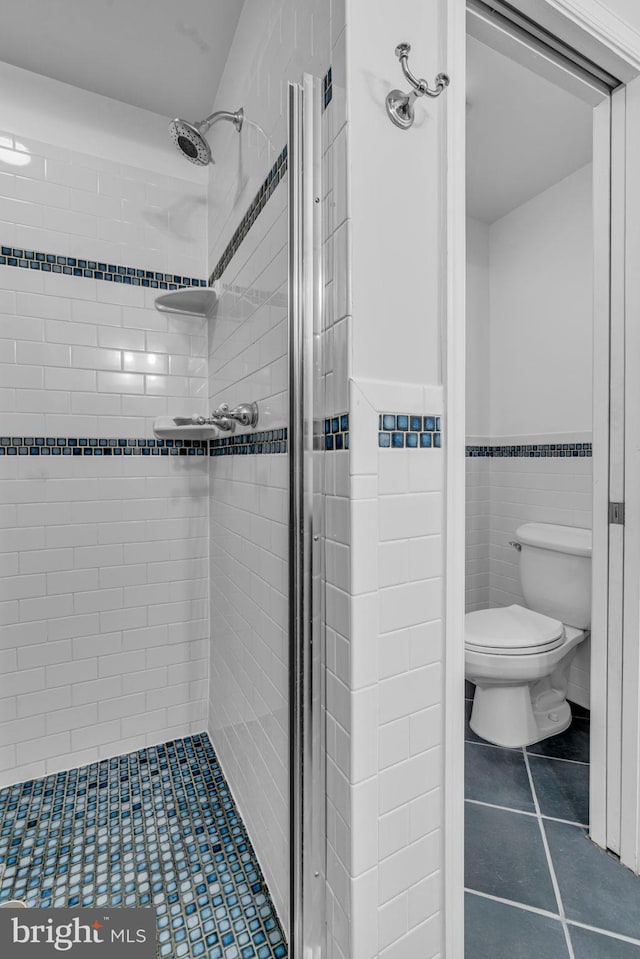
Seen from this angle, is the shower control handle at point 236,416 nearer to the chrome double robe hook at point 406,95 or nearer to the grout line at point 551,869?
the chrome double robe hook at point 406,95

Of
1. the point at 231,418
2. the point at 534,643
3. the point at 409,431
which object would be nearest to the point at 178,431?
the point at 231,418

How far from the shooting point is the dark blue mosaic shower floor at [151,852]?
108cm

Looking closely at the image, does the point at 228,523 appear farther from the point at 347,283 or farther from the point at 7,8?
the point at 7,8

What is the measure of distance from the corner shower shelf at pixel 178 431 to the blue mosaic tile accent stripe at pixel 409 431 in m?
0.91

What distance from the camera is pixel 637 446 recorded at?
3.96ft

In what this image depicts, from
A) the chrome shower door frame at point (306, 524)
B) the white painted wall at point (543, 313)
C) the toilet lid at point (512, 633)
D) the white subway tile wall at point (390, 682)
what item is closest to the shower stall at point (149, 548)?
the chrome shower door frame at point (306, 524)

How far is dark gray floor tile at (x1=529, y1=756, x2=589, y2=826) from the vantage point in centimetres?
141

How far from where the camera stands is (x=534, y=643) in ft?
5.30

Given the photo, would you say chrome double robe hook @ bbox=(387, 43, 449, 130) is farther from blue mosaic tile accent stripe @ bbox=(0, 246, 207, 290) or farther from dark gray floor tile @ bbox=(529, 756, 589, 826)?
dark gray floor tile @ bbox=(529, 756, 589, 826)

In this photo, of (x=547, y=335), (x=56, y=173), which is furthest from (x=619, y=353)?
(x=56, y=173)

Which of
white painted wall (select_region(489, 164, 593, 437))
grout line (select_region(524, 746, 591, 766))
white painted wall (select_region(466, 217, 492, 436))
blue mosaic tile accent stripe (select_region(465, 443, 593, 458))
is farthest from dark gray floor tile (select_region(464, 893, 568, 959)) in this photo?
white painted wall (select_region(466, 217, 492, 436))

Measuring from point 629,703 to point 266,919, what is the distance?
3.39ft

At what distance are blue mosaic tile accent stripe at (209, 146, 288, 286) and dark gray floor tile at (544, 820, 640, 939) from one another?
6.06ft
